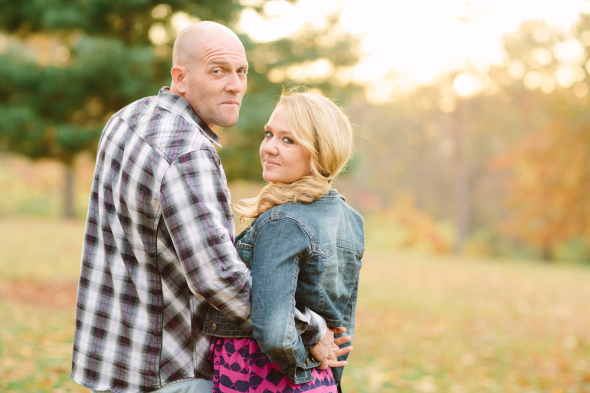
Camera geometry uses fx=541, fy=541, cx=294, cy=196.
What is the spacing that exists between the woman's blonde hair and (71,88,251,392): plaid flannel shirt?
22 centimetres

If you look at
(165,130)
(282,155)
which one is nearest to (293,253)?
(282,155)

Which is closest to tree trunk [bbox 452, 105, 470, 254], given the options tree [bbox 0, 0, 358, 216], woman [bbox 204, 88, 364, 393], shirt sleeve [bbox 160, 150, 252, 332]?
tree [bbox 0, 0, 358, 216]

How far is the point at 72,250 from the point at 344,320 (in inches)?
608

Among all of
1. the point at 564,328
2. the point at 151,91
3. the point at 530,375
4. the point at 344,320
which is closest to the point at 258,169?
the point at 151,91

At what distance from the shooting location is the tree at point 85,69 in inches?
299

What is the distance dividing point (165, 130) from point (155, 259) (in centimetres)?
44

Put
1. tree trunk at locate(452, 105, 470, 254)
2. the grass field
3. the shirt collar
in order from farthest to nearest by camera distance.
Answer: tree trunk at locate(452, 105, 470, 254) → the grass field → the shirt collar

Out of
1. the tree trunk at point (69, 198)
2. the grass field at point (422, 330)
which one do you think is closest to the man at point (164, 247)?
the grass field at point (422, 330)

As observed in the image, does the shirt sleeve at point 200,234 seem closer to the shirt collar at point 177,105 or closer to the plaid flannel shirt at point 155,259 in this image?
the plaid flannel shirt at point 155,259

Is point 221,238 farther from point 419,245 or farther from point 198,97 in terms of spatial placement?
point 419,245

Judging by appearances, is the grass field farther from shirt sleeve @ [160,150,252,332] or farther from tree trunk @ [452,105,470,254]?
tree trunk @ [452,105,470,254]

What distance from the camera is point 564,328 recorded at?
10.1m

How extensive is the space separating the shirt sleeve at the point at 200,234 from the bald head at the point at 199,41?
47 centimetres

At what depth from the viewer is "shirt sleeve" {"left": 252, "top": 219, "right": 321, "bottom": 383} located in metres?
1.75
